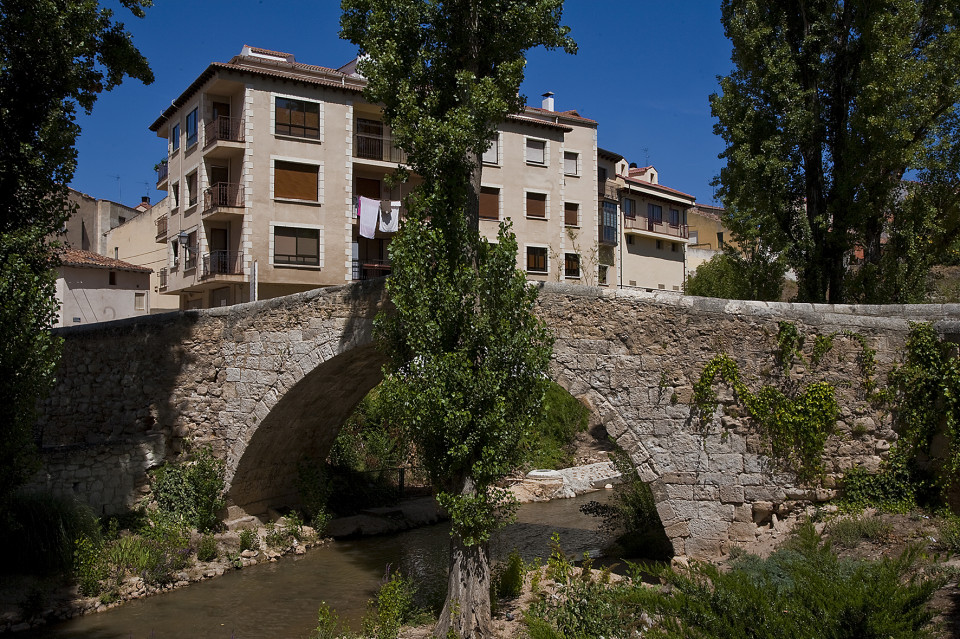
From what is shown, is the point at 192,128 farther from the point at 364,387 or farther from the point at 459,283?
the point at 459,283

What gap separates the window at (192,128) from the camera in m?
25.3

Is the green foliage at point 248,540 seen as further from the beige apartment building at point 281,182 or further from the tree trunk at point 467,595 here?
the beige apartment building at point 281,182

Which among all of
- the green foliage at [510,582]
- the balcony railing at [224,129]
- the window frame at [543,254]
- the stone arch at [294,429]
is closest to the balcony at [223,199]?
the balcony railing at [224,129]

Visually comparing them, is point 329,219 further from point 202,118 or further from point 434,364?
point 434,364

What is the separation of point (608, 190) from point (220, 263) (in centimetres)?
1771

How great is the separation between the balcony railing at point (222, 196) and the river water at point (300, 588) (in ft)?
42.5

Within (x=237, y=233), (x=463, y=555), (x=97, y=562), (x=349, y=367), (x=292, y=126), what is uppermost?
(x=292, y=126)

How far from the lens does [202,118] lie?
24453 mm

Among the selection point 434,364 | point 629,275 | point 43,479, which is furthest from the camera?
point 629,275

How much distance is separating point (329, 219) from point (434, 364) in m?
16.6

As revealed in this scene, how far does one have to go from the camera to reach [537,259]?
2841 cm

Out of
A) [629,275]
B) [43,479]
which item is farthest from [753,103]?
[629,275]

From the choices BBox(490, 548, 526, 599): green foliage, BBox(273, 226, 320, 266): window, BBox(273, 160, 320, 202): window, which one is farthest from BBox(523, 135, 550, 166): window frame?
BBox(490, 548, 526, 599): green foliage

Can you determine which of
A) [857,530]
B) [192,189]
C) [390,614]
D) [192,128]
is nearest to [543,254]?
[192,189]
